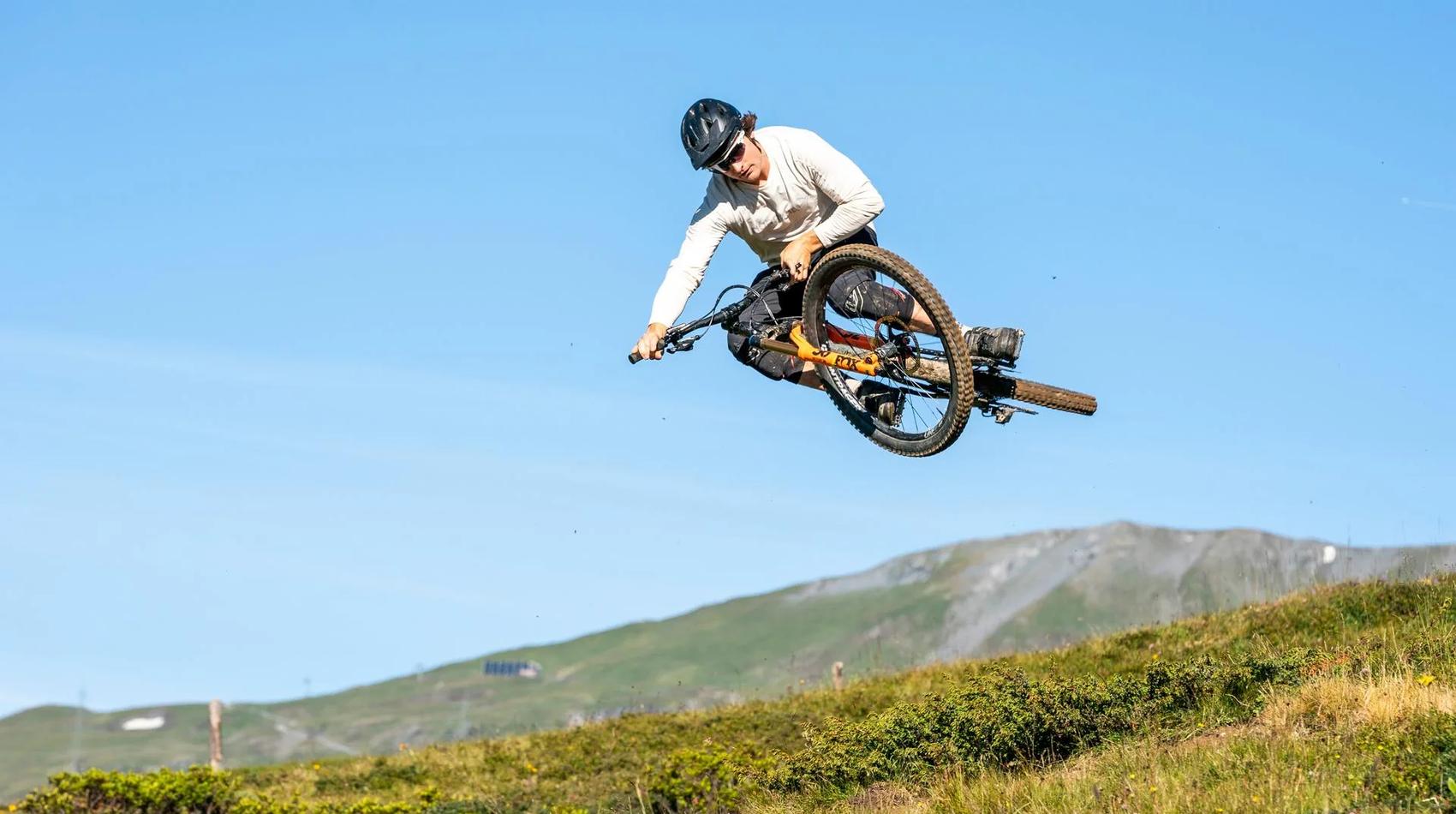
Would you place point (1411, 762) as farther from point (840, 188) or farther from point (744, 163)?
point (744, 163)

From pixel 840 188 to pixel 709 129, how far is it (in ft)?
3.77

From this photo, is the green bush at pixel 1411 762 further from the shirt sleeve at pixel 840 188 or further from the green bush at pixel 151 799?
the green bush at pixel 151 799

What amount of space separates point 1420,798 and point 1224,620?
1096 centimetres

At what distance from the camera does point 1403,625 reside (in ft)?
51.6

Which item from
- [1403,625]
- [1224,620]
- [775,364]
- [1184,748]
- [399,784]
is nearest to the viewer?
[1184,748]

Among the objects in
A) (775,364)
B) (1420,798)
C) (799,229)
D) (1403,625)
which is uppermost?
(799,229)

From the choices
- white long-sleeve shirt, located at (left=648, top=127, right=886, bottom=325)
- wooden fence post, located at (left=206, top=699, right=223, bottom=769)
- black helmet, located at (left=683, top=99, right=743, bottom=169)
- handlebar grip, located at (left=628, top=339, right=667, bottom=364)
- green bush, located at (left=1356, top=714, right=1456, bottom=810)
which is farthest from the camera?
wooden fence post, located at (left=206, top=699, right=223, bottom=769)

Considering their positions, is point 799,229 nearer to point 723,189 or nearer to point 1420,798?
point 723,189

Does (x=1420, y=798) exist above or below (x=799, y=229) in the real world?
below

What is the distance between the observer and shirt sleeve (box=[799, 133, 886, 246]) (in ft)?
39.7

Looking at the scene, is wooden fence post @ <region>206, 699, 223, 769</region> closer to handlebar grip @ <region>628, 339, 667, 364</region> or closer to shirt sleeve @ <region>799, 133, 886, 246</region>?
handlebar grip @ <region>628, 339, 667, 364</region>

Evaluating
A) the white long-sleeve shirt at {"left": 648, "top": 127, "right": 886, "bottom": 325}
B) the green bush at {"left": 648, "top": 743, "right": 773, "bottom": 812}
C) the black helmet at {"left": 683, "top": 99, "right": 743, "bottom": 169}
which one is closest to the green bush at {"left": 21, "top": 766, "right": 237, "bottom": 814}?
the green bush at {"left": 648, "top": 743, "right": 773, "bottom": 812}

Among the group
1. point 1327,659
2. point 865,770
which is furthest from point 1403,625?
point 865,770

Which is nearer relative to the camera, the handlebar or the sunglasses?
the sunglasses
